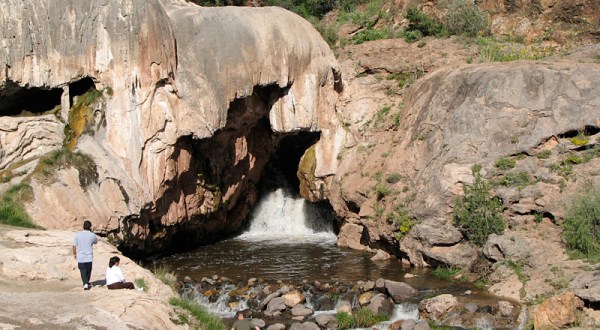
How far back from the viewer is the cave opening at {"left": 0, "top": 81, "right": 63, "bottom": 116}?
2095cm

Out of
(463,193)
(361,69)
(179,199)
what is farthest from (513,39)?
(179,199)

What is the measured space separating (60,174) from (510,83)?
48.3 feet

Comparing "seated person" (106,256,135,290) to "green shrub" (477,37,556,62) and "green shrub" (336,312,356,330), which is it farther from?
"green shrub" (477,37,556,62)

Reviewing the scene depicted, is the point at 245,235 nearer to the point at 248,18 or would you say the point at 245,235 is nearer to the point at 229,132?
the point at 229,132

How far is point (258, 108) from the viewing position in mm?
24984

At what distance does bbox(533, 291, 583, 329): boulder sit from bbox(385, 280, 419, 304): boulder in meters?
3.44

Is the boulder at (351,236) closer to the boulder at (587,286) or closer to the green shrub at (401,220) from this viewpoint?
the green shrub at (401,220)

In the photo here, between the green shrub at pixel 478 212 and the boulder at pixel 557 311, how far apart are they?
4432 millimetres

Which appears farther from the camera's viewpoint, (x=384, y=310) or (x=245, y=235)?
(x=245, y=235)

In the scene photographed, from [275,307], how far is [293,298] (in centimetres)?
64

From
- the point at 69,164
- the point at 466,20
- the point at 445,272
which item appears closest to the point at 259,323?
the point at 445,272

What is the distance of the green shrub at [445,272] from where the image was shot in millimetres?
19069

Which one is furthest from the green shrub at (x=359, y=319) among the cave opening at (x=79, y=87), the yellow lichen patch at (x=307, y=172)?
the cave opening at (x=79, y=87)

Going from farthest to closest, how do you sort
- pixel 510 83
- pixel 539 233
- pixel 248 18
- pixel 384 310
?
1. pixel 248 18
2. pixel 510 83
3. pixel 539 233
4. pixel 384 310
